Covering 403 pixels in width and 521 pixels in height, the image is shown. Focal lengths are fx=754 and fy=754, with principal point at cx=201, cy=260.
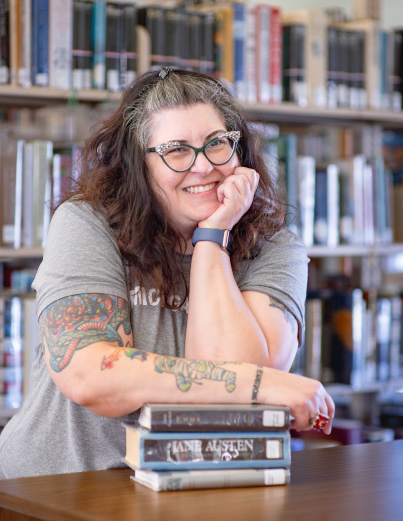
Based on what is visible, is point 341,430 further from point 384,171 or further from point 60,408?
point 60,408

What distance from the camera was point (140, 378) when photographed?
3.65ft

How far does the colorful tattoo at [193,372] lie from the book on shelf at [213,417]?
0.07 metres

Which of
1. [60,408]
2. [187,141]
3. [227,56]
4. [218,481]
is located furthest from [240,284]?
[227,56]

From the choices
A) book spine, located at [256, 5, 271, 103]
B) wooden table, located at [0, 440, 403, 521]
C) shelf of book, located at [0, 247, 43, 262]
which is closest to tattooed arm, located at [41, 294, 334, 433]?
wooden table, located at [0, 440, 403, 521]

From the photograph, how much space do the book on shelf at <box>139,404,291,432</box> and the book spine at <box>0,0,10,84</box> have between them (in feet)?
4.96

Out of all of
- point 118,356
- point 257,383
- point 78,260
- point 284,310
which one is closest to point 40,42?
point 78,260

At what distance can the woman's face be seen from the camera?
4.74ft

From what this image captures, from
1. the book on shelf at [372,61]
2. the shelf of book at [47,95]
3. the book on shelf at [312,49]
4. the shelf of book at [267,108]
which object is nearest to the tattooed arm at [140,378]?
the shelf of book at [267,108]

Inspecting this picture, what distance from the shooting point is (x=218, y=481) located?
995mm

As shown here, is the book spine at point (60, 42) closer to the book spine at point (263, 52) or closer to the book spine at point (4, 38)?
the book spine at point (4, 38)

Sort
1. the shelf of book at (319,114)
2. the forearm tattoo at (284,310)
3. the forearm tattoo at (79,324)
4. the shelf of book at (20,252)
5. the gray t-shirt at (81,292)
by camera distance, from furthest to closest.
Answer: the shelf of book at (319,114) < the shelf of book at (20,252) < the forearm tattoo at (284,310) < the gray t-shirt at (81,292) < the forearm tattoo at (79,324)

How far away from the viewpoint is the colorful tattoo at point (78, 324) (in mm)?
1208

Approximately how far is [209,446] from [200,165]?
2.03 feet

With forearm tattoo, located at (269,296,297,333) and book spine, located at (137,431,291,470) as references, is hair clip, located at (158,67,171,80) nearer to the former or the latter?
forearm tattoo, located at (269,296,297,333)
